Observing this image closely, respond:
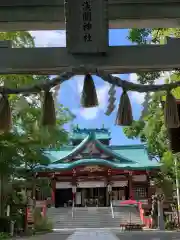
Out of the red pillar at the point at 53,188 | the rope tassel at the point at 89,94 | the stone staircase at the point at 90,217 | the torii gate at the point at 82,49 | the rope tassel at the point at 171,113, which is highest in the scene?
the torii gate at the point at 82,49

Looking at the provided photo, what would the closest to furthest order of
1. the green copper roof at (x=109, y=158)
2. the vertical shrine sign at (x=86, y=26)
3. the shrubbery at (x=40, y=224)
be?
the vertical shrine sign at (x=86, y=26) < the shrubbery at (x=40, y=224) < the green copper roof at (x=109, y=158)

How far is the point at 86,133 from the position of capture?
34906 mm

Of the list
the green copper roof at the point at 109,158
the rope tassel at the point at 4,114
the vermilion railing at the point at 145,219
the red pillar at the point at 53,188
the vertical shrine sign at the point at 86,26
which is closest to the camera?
the vertical shrine sign at the point at 86,26

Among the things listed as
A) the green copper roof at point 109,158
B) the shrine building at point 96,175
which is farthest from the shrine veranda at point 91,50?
the shrine building at point 96,175

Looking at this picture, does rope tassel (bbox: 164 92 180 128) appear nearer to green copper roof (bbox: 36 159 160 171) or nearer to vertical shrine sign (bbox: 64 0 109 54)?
vertical shrine sign (bbox: 64 0 109 54)

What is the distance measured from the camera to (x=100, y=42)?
3.49 m

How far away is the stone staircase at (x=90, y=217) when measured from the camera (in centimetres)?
2389

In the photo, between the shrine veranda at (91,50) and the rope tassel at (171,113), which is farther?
the rope tassel at (171,113)

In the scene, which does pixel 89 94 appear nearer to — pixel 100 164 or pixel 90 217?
pixel 90 217

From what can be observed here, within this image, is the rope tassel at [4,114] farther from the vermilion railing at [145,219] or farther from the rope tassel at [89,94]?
the vermilion railing at [145,219]

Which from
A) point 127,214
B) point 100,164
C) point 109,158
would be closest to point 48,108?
point 127,214

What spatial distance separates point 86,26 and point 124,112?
0.80m

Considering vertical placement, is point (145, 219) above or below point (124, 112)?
below

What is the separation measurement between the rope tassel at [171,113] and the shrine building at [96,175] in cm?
2365
